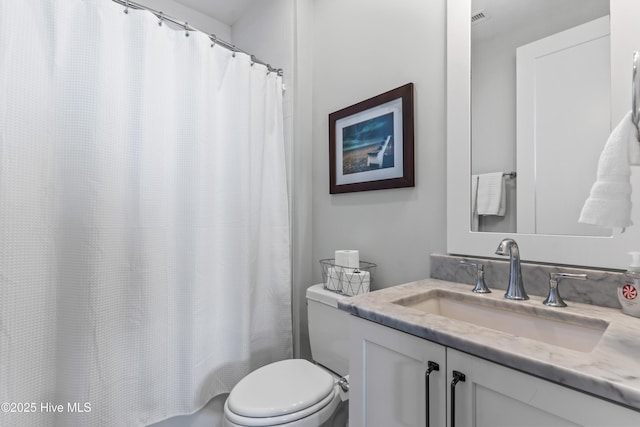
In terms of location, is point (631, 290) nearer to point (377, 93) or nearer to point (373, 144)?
point (373, 144)

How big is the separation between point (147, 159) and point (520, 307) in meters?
1.42

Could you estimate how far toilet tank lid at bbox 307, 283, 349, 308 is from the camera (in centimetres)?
129

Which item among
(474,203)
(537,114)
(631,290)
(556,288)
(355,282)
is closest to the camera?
(631,290)

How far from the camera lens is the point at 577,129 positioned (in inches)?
34.8

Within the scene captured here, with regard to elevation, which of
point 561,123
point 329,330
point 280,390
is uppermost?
point 561,123

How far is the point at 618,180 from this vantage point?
57 cm

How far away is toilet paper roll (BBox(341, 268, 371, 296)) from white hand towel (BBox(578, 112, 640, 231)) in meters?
0.85

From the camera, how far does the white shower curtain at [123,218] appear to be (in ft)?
3.11

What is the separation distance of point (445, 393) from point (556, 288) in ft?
1.56

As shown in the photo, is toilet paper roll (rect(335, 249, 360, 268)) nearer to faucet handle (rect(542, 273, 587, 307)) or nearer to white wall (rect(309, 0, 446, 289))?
white wall (rect(309, 0, 446, 289))

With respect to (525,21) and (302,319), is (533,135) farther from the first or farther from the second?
(302,319)

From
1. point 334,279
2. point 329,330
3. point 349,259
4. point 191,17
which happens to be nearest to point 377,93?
point 349,259

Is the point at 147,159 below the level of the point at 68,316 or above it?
above

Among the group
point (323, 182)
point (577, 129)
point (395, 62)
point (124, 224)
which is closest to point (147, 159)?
point (124, 224)
